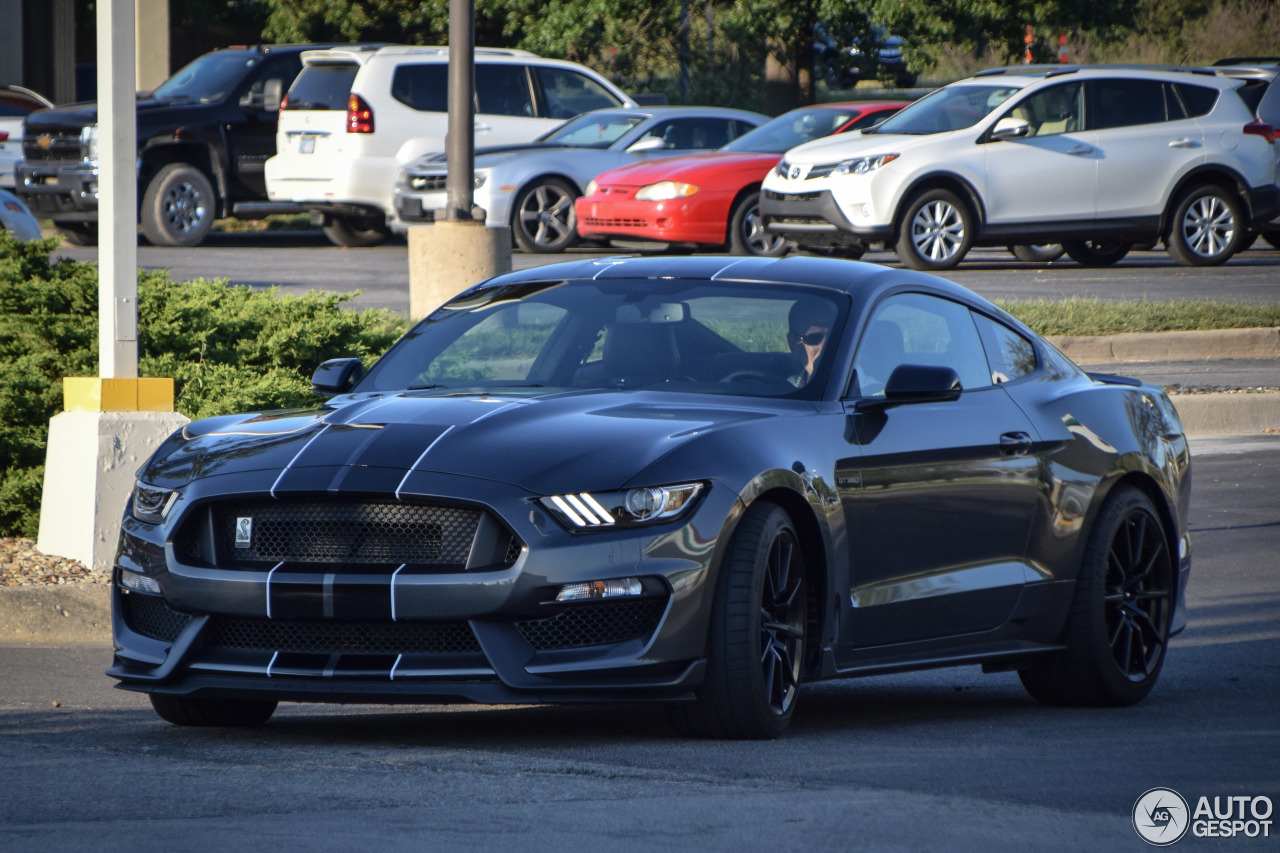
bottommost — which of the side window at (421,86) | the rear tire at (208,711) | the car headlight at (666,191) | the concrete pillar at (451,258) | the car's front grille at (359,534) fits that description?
the rear tire at (208,711)

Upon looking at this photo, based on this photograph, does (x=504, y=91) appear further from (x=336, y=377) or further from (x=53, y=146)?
(x=336, y=377)

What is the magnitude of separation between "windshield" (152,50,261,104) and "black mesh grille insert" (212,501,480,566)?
63.1ft

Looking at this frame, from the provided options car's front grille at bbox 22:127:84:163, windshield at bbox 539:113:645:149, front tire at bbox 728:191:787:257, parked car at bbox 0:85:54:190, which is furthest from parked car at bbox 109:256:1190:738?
parked car at bbox 0:85:54:190

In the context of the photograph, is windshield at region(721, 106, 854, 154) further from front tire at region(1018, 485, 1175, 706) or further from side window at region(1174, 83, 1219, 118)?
front tire at region(1018, 485, 1175, 706)

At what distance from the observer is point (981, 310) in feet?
23.2

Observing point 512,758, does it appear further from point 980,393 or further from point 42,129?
point 42,129

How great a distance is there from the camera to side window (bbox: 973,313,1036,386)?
6.96 meters

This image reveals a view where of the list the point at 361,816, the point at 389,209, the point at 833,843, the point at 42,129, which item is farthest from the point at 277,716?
the point at 42,129

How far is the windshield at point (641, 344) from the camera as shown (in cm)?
630

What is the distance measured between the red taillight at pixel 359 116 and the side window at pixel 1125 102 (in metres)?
7.84

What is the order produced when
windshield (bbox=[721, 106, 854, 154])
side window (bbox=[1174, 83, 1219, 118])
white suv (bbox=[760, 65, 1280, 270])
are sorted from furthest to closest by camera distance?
windshield (bbox=[721, 106, 854, 154]) < side window (bbox=[1174, 83, 1219, 118]) < white suv (bbox=[760, 65, 1280, 270])

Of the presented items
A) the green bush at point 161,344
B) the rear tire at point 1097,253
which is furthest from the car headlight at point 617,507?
the rear tire at point 1097,253

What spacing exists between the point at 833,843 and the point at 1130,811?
89 cm

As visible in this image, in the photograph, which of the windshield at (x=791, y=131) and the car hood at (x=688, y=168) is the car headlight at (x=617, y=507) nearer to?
the car hood at (x=688, y=168)
